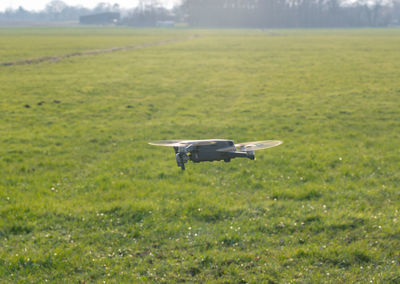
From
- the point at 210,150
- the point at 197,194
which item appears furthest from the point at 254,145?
the point at 197,194

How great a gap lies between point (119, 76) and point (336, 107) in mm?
29289

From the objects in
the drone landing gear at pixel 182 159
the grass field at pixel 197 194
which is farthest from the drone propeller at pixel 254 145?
the grass field at pixel 197 194

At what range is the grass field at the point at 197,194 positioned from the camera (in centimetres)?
1048

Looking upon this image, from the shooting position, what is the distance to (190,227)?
40.2ft

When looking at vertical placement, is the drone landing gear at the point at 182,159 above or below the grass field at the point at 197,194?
above

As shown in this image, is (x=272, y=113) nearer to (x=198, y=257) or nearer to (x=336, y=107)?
(x=336, y=107)

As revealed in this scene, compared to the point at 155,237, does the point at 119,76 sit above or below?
above

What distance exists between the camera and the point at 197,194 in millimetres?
14625

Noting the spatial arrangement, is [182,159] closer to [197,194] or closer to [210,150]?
[210,150]

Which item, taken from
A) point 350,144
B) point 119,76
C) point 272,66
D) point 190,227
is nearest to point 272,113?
point 350,144

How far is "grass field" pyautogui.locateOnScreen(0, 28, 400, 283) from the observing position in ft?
34.4

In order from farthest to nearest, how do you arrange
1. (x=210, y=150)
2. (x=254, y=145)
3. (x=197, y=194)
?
(x=197, y=194) → (x=254, y=145) → (x=210, y=150)

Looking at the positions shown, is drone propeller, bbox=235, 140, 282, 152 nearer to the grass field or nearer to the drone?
the drone

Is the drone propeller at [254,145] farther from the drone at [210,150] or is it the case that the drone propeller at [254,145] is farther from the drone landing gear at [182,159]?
the drone landing gear at [182,159]
